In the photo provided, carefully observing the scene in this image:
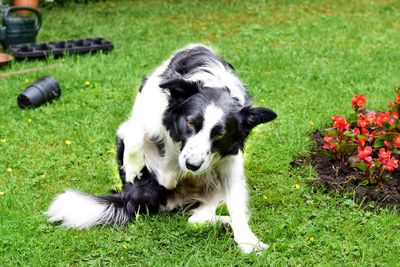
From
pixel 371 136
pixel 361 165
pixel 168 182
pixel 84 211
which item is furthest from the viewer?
pixel 371 136

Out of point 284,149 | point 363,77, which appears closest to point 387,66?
point 363,77

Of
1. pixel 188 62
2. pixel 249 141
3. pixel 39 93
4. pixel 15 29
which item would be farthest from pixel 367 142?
pixel 15 29

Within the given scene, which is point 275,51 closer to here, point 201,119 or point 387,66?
point 387,66

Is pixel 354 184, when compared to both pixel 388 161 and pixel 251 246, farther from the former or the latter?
pixel 251 246

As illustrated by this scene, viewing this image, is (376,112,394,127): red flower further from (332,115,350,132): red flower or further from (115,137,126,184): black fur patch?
(115,137,126,184): black fur patch

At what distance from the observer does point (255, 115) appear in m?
3.41

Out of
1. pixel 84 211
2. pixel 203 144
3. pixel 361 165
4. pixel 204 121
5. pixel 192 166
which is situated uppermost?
pixel 204 121

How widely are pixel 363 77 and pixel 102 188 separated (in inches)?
140

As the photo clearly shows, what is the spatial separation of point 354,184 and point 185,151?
153 cm

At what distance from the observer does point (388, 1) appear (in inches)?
420

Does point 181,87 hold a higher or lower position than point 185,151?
higher

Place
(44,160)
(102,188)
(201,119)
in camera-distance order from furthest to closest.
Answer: (44,160) → (102,188) → (201,119)

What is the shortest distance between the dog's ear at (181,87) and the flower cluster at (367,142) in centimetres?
134

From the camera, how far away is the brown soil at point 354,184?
399 cm
